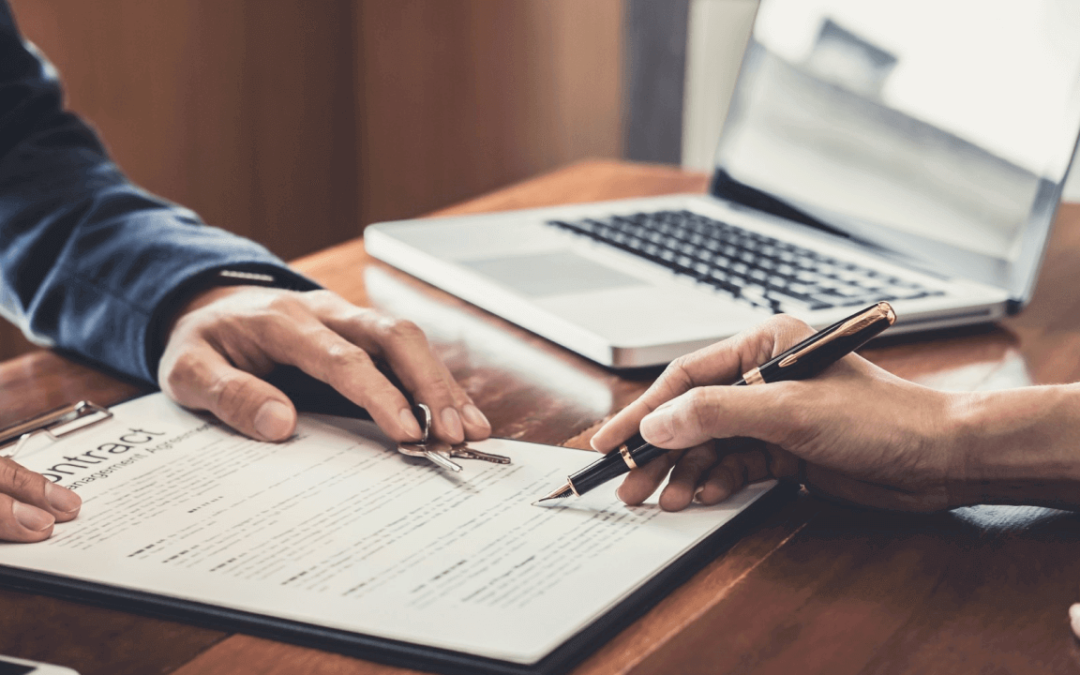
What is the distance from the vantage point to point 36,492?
1.65 ft

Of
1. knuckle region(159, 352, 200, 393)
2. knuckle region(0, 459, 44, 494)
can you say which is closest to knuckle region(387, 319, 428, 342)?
knuckle region(159, 352, 200, 393)

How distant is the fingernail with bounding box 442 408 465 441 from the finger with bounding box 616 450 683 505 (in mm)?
115

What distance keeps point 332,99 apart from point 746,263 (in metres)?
2.15

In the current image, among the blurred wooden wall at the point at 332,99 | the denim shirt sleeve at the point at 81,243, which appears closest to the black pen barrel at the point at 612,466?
the denim shirt sleeve at the point at 81,243

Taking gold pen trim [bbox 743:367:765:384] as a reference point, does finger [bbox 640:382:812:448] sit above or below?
below

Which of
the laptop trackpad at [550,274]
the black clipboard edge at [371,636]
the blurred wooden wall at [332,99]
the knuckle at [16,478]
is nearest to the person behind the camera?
the black clipboard edge at [371,636]

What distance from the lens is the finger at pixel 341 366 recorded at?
0.60m

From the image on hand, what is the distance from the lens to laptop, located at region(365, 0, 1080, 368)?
2.68 ft

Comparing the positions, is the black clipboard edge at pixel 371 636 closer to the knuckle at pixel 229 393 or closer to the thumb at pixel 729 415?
the thumb at pixel 729 415

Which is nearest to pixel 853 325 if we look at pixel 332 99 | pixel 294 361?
pixel 294 361

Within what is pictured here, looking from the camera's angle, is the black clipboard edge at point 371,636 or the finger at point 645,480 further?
the finger at point 645,480

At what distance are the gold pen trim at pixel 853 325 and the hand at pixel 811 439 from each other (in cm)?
2

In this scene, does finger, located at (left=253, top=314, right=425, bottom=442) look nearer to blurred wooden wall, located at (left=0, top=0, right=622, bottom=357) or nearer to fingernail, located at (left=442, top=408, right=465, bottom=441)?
fingernail, located at (left=442, top=408, right=465, bottom=441)

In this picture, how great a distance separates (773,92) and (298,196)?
1.90 meters
